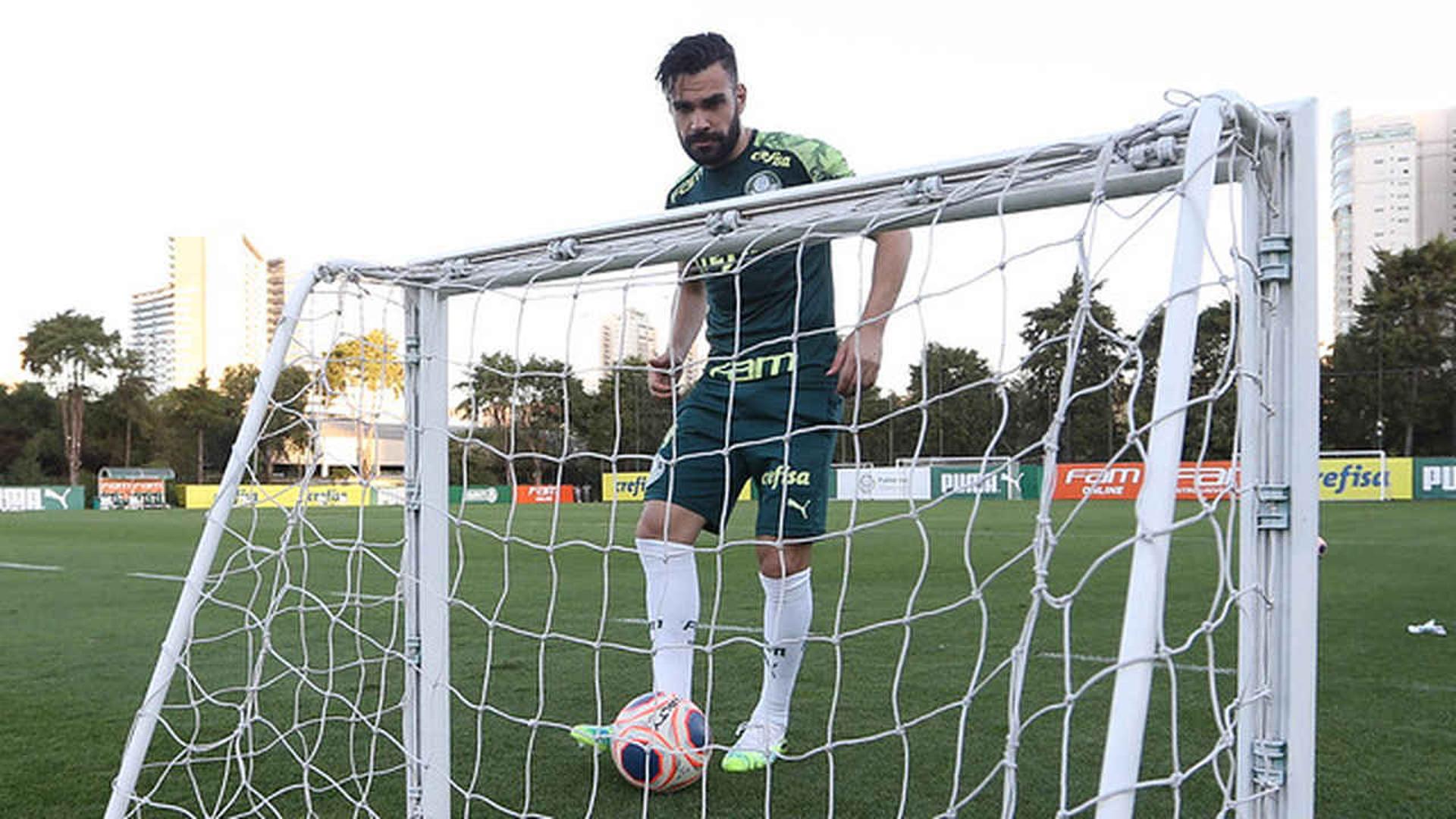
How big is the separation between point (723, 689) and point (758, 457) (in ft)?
4.27

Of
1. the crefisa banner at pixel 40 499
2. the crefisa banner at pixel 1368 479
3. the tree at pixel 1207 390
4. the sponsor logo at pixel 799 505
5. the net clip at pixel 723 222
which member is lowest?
the crefisa banner at pixel 40 499

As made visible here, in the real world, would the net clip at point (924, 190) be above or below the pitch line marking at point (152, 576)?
above

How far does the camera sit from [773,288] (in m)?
2.79

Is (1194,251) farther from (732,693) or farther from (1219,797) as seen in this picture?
(732,693)

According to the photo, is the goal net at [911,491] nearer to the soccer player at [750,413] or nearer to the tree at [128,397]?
the soccer player at [750,413]

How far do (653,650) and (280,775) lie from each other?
1.04 meters

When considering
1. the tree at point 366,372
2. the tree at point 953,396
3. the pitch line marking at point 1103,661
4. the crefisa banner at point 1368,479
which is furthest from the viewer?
the crefisa banner at point 1368,479

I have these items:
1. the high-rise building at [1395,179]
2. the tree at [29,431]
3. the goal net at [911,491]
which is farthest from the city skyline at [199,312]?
the goal net at [911,491]

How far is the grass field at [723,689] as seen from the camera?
2.49 metres

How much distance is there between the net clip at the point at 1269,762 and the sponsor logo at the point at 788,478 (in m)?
1.27

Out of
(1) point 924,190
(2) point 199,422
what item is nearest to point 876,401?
(1) point 924,190

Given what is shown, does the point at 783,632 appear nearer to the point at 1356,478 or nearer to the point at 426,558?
the point at 426,558

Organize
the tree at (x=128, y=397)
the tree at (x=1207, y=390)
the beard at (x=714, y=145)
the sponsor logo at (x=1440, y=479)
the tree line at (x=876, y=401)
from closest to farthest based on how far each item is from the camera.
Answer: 1. the tree at (x=1207, y=390)
2. the tree line at (x=876, y=401)
3. the beard at (x=714, y=145)
4. the sponsor logo at (x=1440, y=479)
5. the tree at (x=128, y=397)

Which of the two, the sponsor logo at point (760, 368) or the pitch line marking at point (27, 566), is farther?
the pitch line marking at point (27, 566)
